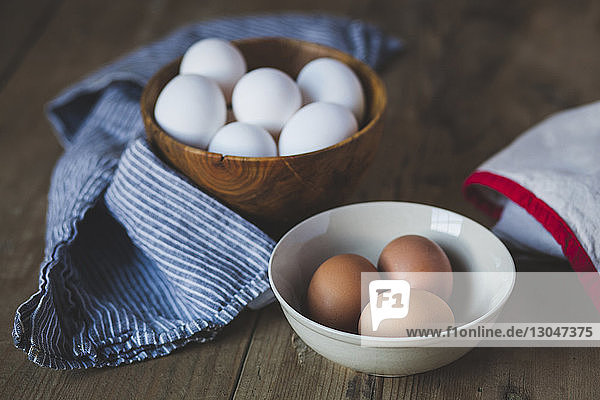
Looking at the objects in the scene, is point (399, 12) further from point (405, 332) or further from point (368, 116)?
point (405, 332)

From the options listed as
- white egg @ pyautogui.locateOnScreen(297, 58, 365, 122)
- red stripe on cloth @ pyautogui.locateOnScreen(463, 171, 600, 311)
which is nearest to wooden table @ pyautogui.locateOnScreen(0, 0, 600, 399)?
red stripe on cloth @ pyautogui.locateOnScreen(463, 171, 600, 311)

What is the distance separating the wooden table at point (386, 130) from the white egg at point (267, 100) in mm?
210

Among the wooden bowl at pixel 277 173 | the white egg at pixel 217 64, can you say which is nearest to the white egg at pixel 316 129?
the wooden bowl at pixel 277 173

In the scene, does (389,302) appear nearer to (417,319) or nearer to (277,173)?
(417,319)

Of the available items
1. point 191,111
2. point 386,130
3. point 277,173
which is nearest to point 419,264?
point 277,173

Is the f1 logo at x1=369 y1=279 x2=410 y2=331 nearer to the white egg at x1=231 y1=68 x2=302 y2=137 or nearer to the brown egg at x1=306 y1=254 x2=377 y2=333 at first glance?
the brown egg at x1=306 y1=254 x2=377 y2=333

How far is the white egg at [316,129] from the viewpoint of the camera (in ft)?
2.36

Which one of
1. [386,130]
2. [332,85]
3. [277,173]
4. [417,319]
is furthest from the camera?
[386,130]

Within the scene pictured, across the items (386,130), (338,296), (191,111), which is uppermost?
(191,111)

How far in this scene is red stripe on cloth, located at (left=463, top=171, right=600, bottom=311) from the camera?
674 millimetres

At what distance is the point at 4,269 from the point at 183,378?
31 centimetres

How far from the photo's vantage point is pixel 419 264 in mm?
644

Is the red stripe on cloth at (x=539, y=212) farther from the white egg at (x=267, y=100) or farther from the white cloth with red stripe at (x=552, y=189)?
the white egg at (x=267, y=100)

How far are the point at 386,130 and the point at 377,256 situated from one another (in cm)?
36
